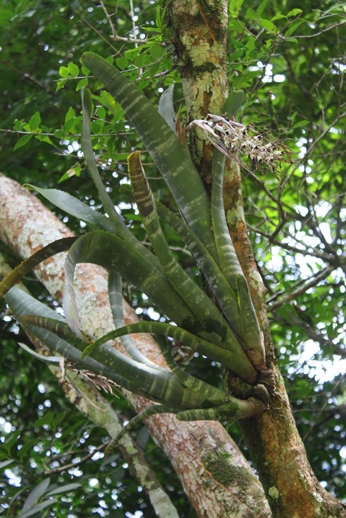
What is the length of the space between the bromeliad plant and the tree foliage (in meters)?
0.73

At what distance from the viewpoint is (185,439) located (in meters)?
1.46

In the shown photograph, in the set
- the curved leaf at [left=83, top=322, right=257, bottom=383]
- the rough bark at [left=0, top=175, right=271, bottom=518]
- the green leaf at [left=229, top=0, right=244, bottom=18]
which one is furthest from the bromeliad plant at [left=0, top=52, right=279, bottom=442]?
the green leaf at [left=229, top=0, right=244, bottom=18]

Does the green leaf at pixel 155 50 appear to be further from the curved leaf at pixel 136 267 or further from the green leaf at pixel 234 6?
the curved leaf at pixel 136 267

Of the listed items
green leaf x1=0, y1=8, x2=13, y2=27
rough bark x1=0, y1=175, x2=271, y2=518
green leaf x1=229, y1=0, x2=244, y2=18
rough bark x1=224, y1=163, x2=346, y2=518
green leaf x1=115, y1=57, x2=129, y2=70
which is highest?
green leaf x1=0, y1=8, x2=13, y2=27

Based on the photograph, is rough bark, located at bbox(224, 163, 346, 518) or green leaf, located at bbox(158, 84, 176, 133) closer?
rough bark, located at bbox(224, 163, 346, 518)

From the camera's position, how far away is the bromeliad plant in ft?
3.49

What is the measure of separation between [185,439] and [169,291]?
0.50m

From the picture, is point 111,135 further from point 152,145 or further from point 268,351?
point 268,351

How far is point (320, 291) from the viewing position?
121 inches

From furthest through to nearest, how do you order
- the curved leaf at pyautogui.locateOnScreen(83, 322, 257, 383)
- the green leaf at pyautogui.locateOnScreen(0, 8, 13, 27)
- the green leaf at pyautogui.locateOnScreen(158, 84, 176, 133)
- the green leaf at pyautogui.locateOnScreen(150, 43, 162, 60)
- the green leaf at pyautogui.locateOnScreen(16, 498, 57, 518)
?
→ the green leaf at pyautogui.locateOnScreen(0, 8, 13, 27), the green leaf at pyautogui.locateOnScreen(16, 498, 57, 518), the green leaf at pyautogui.locateOnScreen(150, 43, 162, 60), the green leaf at pyautogui.locateOnScreen(158, 84, 176, 133), the curved leaf at pyautogui.locateOnScreen(83, 322, 257, 383)

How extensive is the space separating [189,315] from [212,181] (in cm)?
27

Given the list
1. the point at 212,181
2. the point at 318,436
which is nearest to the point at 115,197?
the point at 318,436

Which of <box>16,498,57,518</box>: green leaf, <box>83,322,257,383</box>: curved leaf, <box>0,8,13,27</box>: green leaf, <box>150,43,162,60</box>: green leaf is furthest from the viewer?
<box>0,8,13,27</box>: green leaf

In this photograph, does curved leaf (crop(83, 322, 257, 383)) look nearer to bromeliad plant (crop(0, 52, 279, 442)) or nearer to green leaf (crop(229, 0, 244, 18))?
bromeliad plant (crop(0, 52, 279, 442))
